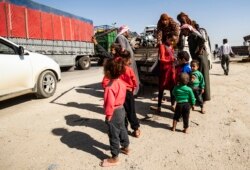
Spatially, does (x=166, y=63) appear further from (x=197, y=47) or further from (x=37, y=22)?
(x=37, y=22)

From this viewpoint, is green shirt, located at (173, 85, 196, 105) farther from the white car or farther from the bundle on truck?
the bundle on truck

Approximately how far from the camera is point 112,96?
3645 millimetres

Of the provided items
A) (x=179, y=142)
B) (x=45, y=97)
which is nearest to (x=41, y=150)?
(x=179, y=142)

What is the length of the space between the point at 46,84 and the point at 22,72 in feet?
3.48

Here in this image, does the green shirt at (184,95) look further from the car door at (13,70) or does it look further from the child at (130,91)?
the car door at (13,70)

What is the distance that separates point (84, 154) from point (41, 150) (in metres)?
0.75

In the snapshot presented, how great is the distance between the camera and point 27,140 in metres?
4.79

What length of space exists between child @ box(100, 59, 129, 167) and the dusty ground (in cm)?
24

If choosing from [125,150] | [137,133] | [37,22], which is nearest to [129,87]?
[137,133]

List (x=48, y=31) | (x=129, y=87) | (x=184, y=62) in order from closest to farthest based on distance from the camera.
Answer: (x=129, y=87)
(x=184, y=62)
(x=48, y=31)

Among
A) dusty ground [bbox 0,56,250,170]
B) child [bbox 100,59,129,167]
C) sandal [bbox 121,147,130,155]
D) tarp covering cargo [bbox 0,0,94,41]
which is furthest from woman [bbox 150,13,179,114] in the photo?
tarp covering cargo [bbox 0,0,94,41]

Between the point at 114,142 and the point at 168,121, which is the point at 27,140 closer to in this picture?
the point at 114,142

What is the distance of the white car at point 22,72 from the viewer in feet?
20.9

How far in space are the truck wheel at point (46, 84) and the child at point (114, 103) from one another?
4.24 meters
